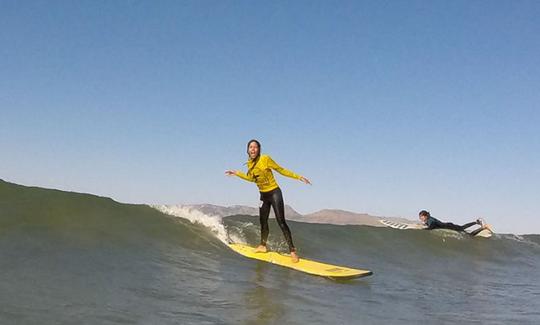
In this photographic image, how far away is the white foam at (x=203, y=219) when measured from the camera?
10.2 m

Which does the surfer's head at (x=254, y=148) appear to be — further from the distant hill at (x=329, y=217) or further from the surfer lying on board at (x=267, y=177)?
the distant hill at (x=329, y=217)

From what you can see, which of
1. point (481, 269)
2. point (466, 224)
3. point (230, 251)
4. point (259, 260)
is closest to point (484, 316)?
point (259, 260)

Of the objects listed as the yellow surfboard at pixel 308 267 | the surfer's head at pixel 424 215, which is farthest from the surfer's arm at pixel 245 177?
the surfer's head at pixel 424 215

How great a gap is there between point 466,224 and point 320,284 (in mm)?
12899

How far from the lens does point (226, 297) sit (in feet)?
17.5

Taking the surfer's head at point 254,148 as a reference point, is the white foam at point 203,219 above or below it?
below

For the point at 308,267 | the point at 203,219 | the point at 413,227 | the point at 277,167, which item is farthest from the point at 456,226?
the point at 277,167

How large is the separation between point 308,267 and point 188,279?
99.2 inches

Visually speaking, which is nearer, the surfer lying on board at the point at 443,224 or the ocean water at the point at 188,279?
the ocean water at the point at 188,279

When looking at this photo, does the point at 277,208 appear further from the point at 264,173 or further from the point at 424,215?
the point at 424,215

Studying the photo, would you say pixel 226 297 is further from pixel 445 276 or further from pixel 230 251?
pixel 445 276

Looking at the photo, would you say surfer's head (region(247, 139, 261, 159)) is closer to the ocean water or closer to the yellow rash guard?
the yellow rash guard

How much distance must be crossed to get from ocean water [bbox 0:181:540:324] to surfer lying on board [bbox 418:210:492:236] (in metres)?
4.12

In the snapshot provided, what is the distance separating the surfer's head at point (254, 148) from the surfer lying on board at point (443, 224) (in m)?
10.4
